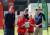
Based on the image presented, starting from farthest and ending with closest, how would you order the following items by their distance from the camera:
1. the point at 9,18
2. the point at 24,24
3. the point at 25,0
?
1. the point at 25,0
2. the point at 24,24
3. the point at 9,18

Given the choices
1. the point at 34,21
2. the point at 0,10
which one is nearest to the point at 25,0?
the point at 0,10

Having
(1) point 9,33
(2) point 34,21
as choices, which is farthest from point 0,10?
(1) point 9,33

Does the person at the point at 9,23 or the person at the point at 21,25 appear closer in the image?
the person at the point at 9,23

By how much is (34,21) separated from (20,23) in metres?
1.08

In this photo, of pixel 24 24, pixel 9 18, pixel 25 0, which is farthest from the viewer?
pixel 25 0

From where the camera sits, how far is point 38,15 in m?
7.24

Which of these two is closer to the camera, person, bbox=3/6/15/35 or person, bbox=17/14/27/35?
person, bbox=3/6/15/35

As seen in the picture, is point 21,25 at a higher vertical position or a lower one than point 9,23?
lower

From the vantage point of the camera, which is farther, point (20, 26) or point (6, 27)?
point (20, 26)

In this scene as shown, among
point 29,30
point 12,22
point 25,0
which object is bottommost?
point 29,30

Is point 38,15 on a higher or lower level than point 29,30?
higher

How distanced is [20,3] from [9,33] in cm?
4040

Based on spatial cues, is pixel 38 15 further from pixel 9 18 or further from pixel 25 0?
pixel 25 0

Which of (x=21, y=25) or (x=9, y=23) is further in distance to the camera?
(x=21, y=25)
